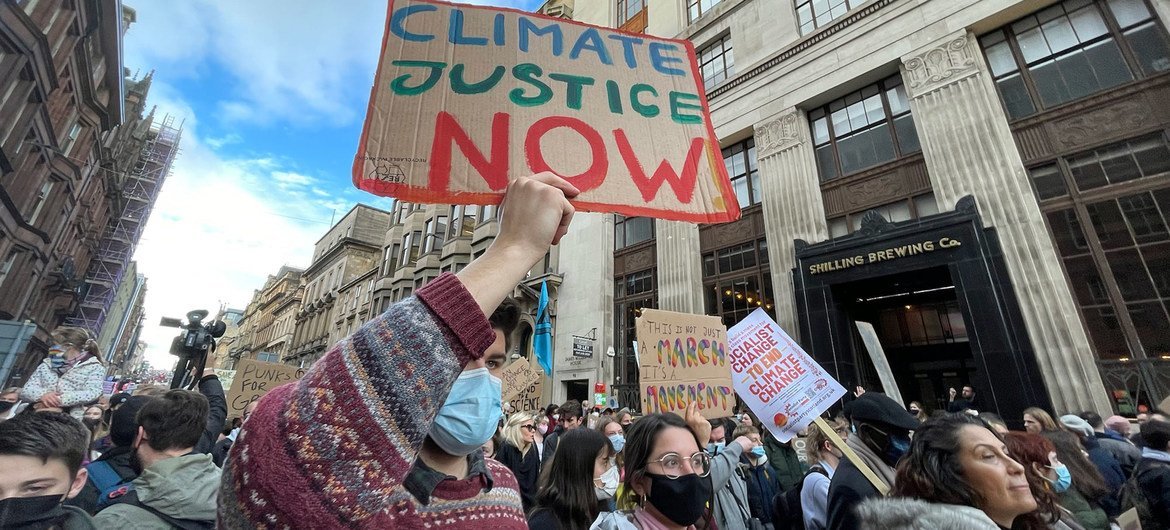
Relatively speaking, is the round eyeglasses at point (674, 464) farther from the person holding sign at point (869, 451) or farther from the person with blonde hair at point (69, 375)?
the person with blonde hair at point (69, 375)

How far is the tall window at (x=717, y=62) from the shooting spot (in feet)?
54.1

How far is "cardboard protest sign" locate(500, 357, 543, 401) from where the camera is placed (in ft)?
28.8

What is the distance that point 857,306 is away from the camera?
12812mm

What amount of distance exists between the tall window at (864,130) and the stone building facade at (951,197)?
0.19ft

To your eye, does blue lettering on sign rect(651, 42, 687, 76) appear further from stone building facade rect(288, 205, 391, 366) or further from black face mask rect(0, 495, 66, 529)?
stone building facade rect(288, 205, 391, 366)

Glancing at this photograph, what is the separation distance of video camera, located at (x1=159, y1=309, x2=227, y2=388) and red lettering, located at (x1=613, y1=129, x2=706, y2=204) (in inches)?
181

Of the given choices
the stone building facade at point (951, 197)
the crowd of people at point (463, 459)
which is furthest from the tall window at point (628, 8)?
the crowd of people at point (463, 459)

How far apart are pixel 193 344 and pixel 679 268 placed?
1321 cm

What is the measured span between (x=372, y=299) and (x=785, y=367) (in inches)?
1173

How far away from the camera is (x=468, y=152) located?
200 centimetres

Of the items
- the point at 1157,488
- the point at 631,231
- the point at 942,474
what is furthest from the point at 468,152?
the point at 631,231

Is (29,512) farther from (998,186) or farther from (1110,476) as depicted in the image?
(998,186)

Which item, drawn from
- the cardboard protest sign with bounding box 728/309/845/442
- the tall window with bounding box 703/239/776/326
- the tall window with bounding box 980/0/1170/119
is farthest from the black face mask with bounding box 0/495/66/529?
the tall window with bounding box 980/0/1170/119

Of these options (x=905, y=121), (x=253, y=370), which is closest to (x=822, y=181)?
(x=905, y=121)
